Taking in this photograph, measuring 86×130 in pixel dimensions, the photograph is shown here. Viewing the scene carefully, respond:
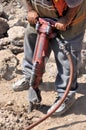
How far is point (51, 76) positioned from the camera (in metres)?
4.44

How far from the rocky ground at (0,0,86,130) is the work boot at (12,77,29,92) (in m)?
0.05

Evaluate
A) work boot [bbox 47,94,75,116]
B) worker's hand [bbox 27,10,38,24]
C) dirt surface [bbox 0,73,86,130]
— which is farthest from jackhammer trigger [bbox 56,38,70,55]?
dirt surface [bbox 0,73,86,130]

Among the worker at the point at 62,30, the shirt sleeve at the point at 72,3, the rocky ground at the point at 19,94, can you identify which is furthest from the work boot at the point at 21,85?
the shirt sleeve at the point at 72,3

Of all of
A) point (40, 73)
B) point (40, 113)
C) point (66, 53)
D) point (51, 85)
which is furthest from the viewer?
point (51, 85)

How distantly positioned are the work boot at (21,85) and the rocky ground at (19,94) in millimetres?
47

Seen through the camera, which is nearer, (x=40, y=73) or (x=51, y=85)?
(x=40, y=73)

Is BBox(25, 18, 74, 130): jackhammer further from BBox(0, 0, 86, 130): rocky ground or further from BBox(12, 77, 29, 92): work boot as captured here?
BBox(12, 77, 29, 92): work boot

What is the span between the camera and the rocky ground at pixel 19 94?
12.3ft

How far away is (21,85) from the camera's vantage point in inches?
167

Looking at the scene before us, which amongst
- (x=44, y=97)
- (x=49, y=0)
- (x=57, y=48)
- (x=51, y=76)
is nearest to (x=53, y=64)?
(x=51, y=76)

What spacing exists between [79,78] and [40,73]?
0.82m

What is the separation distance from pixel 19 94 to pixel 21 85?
0.31 ft

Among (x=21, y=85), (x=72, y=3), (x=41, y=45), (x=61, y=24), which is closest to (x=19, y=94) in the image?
(x=21, y=85)

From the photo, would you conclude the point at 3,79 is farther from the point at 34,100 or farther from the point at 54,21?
the point at 54,21
